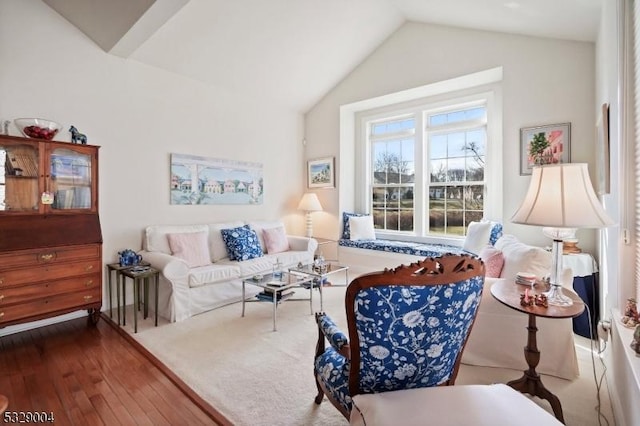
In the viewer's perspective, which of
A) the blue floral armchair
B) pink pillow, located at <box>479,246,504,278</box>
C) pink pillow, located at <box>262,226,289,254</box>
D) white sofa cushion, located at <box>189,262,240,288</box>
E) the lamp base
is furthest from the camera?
pink pillow, located at <box>262,226,289,254</box>

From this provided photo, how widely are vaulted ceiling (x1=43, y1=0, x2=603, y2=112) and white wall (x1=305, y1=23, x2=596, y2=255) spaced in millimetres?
153

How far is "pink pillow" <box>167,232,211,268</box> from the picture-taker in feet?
11.8

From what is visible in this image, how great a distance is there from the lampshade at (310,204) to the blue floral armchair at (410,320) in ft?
13.5

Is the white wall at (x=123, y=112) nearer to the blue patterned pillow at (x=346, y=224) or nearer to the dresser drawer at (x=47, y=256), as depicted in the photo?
the dresser drawer at (x=47, y=256)

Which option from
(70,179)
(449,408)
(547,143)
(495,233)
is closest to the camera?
(449,408)

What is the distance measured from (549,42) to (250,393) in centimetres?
449

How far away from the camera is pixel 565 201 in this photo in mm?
1628

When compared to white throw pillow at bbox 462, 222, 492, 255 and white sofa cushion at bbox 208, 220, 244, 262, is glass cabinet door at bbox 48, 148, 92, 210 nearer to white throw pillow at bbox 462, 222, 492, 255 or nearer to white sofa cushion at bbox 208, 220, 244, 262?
white sofa cushion at bbox 208, 220, 244, 262

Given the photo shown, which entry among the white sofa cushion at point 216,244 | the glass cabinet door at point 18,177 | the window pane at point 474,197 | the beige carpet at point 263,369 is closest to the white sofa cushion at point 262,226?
the white sofa cushion at point 216,244

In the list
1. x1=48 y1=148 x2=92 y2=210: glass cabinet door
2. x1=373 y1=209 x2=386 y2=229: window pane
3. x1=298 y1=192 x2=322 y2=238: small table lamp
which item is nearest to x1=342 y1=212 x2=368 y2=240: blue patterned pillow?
x1=373 y1=209 x2=386 y2=229: window pane

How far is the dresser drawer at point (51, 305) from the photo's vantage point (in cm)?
253

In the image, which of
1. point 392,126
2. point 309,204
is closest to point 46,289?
point 309,204

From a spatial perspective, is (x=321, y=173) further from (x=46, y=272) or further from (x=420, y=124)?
(x=46, y=272)

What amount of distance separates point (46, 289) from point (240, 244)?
1856 millimetres
